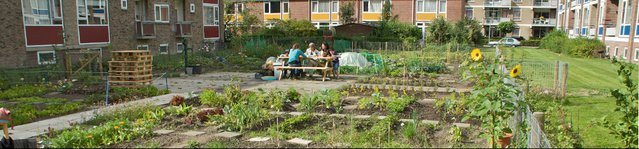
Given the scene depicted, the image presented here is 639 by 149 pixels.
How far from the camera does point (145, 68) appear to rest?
12.5 meters

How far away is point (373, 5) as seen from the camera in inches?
2046

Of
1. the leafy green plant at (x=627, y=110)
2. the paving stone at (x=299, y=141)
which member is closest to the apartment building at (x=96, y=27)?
the paving stone at (x=299, y=141)

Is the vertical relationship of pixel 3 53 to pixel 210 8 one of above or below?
below

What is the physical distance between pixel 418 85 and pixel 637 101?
6.91 metres

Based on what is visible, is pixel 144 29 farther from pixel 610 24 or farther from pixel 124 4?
pixel 610 24

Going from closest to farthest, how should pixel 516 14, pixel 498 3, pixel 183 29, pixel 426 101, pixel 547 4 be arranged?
pixel 426 101 < pixel 183 29 < pixel 547 4 < pixel 498 3 < pixel 516 14

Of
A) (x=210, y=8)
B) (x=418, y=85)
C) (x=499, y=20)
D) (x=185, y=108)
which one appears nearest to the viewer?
(x=185, y=108)

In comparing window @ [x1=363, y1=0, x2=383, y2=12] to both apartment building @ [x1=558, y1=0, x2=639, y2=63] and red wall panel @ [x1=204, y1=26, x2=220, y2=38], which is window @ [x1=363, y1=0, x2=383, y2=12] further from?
red wall panel @ [x1=204, y1=26, x2=220, y2=38]

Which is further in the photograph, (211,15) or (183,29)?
(211,15)

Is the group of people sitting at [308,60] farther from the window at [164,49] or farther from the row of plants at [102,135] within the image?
the window at [164,49]

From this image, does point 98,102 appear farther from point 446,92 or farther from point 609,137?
point 609,137

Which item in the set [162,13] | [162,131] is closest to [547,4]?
[162,13]

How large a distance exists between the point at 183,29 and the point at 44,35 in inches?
380

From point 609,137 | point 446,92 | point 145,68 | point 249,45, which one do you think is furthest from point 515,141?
point 249,45
